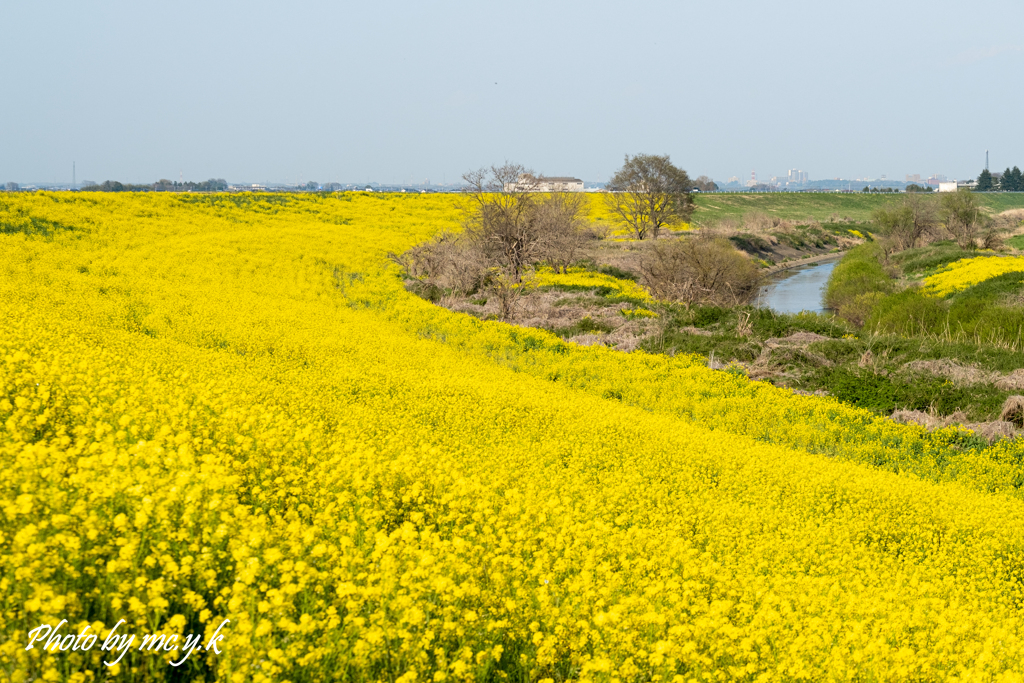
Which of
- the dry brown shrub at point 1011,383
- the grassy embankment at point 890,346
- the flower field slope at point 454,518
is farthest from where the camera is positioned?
the grassy embankment at point 890,346

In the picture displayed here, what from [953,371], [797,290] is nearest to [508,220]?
[953,371]

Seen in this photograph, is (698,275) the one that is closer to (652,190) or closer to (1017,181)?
(652,190)

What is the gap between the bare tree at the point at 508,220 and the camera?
2438 cm

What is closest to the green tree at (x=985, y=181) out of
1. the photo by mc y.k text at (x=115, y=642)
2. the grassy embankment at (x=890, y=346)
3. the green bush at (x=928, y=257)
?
the green bush at (x=928, y=257)

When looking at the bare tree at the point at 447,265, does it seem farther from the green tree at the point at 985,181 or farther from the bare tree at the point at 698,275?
the green tree at the point at 985,181

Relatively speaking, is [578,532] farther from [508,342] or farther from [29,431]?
[508,342]

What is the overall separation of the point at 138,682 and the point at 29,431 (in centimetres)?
312

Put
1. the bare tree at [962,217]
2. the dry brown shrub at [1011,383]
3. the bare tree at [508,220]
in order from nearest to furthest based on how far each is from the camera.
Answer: the dry brown shrub at [1011,383] < the bare tree at [508,220] < the bare tree at [962,217]

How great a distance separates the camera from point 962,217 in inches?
1775

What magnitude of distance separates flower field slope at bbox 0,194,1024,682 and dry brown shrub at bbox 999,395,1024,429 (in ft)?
5.79

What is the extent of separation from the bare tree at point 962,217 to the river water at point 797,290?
867 cm

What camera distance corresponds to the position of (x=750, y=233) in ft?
192

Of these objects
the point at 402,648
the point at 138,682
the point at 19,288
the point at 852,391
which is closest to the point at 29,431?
the point at 138,682

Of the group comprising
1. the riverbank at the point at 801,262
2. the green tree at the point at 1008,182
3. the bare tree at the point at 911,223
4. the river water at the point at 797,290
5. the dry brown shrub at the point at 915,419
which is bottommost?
the dry brown shrub at the point at 915,419
